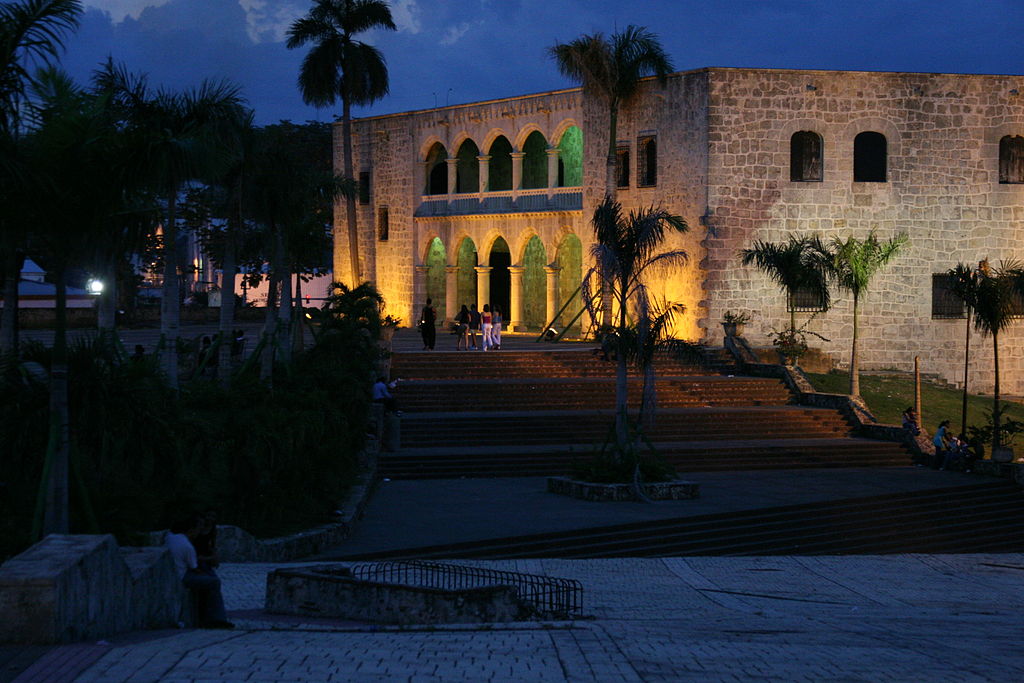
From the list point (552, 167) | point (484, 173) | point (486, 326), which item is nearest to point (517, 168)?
point (552, 167)

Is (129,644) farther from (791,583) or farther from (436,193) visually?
(436,193)

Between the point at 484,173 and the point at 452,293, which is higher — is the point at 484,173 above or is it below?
above

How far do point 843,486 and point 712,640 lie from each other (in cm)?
1264

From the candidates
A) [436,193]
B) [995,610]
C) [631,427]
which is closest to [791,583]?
[995,610]

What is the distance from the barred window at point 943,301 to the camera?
32.9 metres

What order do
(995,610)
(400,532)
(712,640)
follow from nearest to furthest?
(712,640) → (995,610) → (400,532)

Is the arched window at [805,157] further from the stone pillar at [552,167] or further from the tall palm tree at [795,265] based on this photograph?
the stone pillar at [552,167]

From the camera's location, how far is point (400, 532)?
16.1 m

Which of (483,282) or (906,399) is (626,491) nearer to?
(906,399)

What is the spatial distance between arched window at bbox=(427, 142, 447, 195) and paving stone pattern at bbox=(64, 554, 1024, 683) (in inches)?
1149

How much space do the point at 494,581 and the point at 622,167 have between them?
22425mm

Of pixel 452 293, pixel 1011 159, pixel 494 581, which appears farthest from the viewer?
pixel 452 293

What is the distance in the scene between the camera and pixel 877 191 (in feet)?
106

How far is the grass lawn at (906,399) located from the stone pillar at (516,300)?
10.2 m
